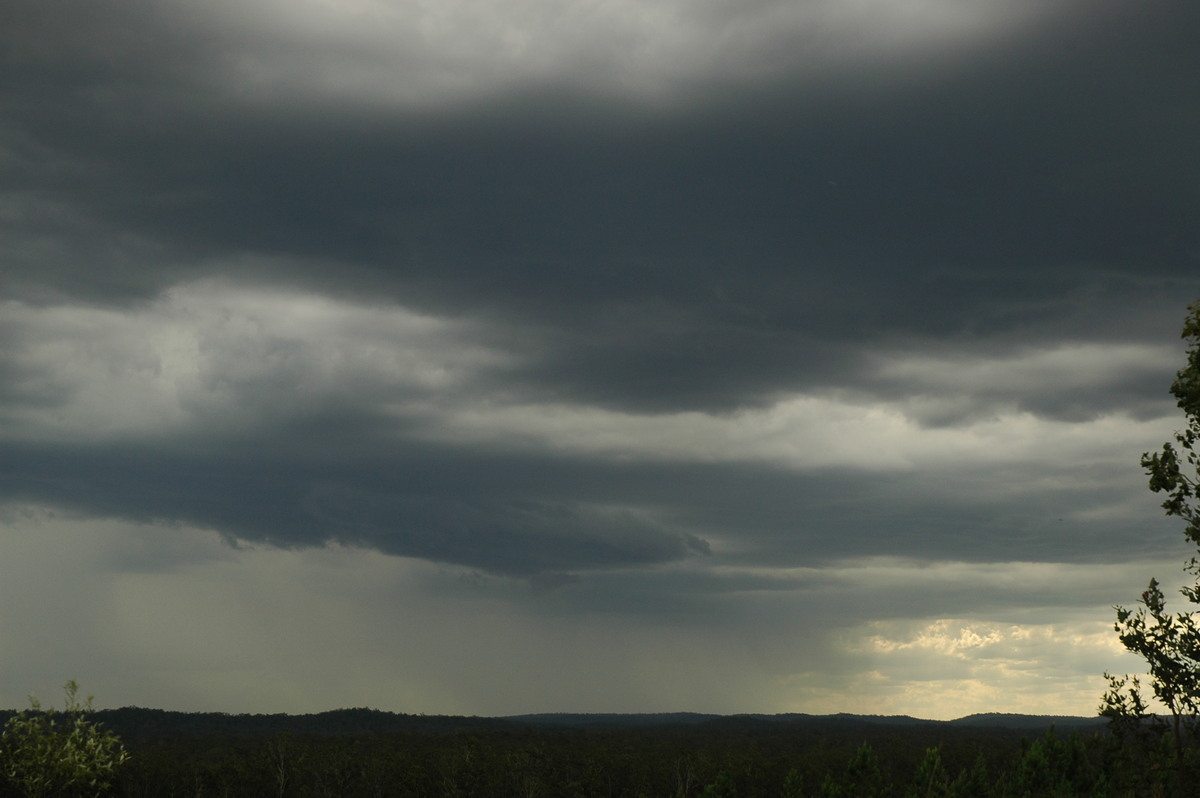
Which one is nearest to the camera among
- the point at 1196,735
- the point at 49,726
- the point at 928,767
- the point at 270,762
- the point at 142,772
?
the point at 1196,735

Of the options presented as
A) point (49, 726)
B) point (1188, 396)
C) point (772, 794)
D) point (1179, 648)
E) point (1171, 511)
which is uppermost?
point (1188, 396)

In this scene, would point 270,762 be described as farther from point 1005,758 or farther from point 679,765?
point 1005,758

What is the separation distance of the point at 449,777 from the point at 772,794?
50.7 metres

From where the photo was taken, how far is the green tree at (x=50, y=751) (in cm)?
4609

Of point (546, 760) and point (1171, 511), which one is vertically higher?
point (1171, 511)

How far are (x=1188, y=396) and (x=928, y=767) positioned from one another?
7855 cm

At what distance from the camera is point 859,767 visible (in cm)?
10231

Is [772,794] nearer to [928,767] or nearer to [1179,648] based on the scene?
[928,767]

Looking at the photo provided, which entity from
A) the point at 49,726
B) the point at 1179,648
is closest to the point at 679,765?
the point at 49,726

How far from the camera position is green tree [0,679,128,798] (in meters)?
46.1

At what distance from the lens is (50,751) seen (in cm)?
4628

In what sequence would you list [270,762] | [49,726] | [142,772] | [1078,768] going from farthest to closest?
[270,762], [142,772], [1078,768], [49,726]

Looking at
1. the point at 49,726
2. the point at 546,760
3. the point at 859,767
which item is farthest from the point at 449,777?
the point at 49,726

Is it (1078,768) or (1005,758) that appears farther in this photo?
(1005,758)
